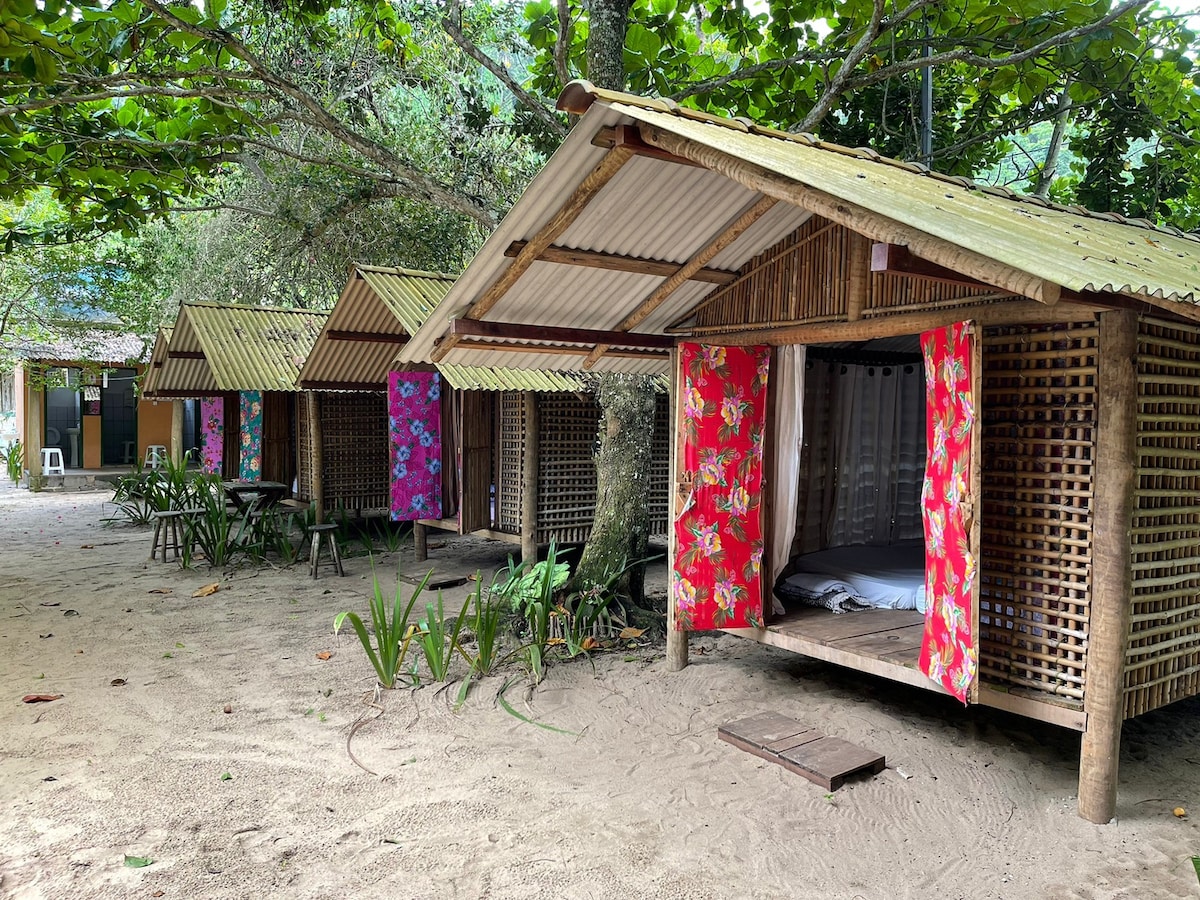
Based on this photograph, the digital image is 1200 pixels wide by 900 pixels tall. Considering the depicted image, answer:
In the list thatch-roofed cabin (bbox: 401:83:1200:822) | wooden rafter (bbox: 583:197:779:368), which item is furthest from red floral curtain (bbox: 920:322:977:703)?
wooden rafter (bbox: 583:197:779:368)

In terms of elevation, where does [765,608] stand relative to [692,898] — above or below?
above

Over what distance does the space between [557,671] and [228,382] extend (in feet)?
21.6

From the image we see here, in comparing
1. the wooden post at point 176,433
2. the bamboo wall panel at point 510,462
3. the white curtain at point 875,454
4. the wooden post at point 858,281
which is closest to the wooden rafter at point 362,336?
the bamboo wall panel at point 510,462

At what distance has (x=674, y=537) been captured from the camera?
498 cm

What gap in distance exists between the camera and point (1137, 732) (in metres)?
4.31

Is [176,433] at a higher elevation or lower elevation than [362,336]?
lower

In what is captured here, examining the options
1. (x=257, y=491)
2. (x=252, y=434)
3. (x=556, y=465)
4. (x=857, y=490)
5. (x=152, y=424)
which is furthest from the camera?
(x=152, y=424)

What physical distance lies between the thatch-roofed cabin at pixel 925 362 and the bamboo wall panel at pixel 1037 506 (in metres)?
0.01

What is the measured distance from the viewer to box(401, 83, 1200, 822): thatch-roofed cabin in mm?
3174

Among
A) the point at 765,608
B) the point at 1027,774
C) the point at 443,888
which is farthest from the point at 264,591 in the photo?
the point at 1027,774

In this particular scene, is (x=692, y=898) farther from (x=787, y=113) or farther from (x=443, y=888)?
(x=787, y=113)

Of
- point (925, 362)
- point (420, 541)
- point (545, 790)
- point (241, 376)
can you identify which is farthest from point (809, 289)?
point (241, 376)

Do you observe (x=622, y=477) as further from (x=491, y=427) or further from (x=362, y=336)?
(x=362, y=336)

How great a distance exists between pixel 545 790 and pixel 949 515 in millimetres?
2117
